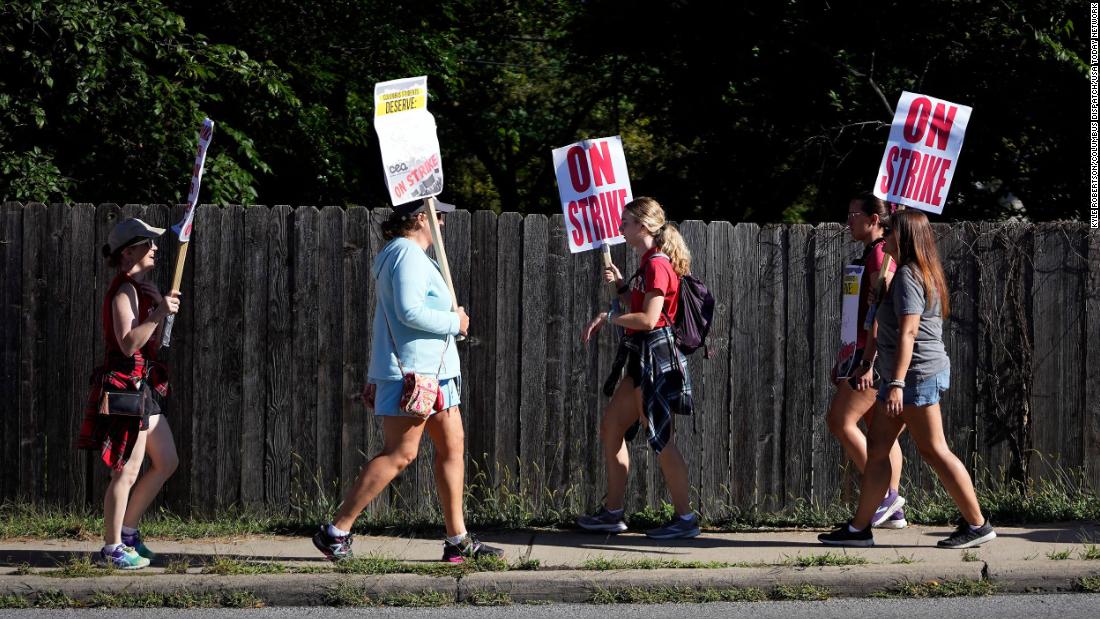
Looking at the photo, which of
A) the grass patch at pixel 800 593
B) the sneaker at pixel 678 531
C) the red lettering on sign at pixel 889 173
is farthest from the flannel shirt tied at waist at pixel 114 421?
the red lettering on sign at pixel 889 173

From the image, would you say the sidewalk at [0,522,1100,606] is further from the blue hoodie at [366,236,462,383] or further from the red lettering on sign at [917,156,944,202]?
the red lettering on sign at [917,156,944,202]

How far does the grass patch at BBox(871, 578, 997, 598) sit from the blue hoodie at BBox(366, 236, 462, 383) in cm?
241

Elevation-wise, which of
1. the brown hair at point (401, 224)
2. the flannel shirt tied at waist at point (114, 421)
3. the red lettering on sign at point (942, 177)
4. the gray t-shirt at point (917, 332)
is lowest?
the flannel shirt tied at waist at point (114, 421)

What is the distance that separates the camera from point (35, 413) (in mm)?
7293

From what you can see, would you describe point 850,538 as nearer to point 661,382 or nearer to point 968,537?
point 968,537

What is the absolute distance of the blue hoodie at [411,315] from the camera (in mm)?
5719

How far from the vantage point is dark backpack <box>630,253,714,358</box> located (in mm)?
6652

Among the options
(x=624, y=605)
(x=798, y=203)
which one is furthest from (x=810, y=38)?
(x=624, y=605)

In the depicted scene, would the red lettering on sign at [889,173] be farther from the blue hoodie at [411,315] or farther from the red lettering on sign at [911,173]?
the blue hoodie at [411,315]

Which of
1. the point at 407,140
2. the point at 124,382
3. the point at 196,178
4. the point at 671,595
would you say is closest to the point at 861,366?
the point at 671,595

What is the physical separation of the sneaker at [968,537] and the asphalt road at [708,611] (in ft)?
2.22

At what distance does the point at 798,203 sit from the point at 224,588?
36.6 ft

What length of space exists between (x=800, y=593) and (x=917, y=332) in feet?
4.86

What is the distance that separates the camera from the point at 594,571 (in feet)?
19.5
